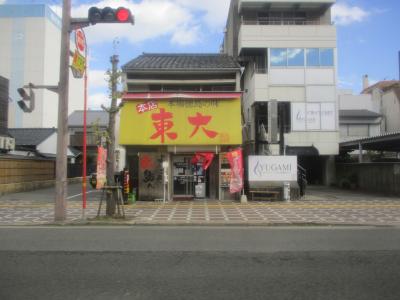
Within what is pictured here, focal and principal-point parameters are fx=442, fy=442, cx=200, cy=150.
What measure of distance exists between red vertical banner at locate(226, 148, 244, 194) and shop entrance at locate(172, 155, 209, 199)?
1.70m

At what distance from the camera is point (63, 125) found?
14.1 m

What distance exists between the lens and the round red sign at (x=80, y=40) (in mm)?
13976

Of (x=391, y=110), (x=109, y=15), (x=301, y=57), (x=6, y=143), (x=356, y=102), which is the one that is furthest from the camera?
(x=356, y=102)

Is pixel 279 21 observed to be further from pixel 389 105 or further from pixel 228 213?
pixel 228 213

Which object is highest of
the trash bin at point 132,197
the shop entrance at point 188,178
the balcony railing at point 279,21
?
the balcony railing at point 279,21

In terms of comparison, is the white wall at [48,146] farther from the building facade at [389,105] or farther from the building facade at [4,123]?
the building facade at [389,105]

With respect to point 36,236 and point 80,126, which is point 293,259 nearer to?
point 36,236

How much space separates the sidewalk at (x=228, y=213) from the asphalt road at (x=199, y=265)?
216 centimetres

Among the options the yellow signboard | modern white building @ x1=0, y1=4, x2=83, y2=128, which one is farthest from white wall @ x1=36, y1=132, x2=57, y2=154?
modern white building @ x1=0, y1=4, x2=83, y2=128

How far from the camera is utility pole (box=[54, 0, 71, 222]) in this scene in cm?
1388

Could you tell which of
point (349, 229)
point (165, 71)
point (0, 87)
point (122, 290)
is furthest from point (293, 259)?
point (0, 87)

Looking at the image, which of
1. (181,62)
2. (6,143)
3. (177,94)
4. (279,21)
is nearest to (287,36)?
(279,21)

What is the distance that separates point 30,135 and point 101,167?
23906 mm

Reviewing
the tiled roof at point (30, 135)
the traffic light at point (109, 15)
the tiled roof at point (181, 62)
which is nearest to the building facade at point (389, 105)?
the tiled roof at point (181, 62)
